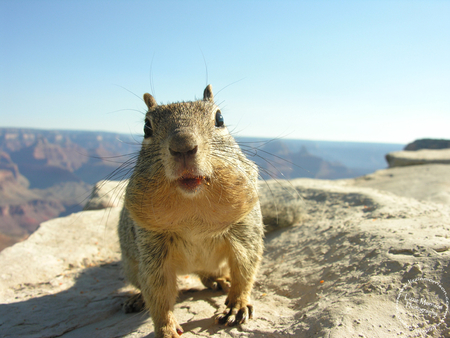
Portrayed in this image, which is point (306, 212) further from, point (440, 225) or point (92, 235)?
point (92, 235)

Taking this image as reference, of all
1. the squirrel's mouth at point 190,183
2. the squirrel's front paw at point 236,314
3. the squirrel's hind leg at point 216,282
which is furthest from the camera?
the squirrel's hind leg at point 216,282

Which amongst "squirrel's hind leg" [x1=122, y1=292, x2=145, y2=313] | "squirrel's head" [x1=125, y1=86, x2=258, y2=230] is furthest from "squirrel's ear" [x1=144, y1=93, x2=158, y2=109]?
"squirrel's hind leg" [x1=122, y1=292, x2=145, y2=313]

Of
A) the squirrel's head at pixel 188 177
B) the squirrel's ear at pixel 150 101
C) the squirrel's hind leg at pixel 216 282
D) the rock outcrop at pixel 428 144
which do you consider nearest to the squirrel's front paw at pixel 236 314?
the squirrel's hind leg at pixel 216 282

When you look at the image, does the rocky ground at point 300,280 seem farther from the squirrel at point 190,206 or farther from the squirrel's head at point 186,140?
the squirrel's head at point 186,140

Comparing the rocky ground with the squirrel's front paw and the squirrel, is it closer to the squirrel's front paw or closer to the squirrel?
the squirrel's front paw

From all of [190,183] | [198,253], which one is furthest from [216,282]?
[190,183]

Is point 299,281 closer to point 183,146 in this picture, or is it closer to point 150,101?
point 183,146

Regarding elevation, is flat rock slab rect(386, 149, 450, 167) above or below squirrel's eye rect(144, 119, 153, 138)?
below

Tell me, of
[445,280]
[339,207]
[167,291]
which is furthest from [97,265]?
[445,280]
